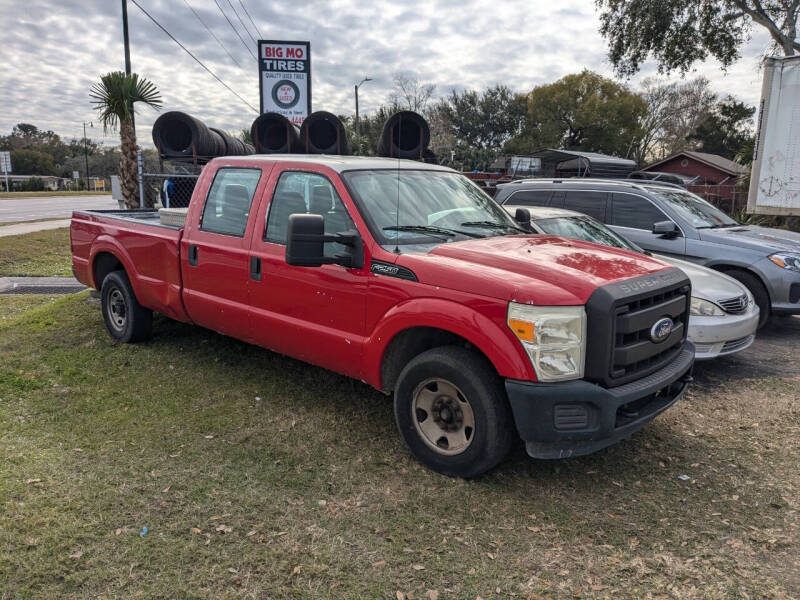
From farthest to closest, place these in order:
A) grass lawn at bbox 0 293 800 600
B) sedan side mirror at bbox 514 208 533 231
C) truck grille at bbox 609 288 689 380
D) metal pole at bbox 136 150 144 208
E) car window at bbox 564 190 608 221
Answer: metal pole at bbox 136 150 144 208
car window at bbox 564 190 608 221
sedan side mirror at bbox 514 208 533 231
truck grille at bbox 609 288 689 380
grass lawn at bbox 0 293 800 600

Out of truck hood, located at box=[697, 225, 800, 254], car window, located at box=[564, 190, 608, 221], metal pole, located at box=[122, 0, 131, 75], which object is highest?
metal pole, located at box=[122, 0, 131, 75]

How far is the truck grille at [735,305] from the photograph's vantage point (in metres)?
5.52

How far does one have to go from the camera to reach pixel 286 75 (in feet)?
51.1

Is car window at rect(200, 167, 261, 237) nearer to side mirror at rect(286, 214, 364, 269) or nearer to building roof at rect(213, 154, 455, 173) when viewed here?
building roof at rect(213, 154, 455, 173)

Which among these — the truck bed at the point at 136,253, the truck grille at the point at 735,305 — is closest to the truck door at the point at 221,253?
the truck bed at the point at 136,253

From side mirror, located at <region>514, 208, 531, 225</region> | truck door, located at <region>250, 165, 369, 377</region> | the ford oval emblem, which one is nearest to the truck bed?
truck door, located at <region>250, 165, 369, 377</region>

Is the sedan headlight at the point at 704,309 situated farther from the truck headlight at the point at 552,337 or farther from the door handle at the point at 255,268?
the door handle at the point at 255,268

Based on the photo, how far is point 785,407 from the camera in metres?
4.90

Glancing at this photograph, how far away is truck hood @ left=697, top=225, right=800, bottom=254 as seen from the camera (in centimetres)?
720

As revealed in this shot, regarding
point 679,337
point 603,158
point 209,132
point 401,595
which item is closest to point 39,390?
point 401,595

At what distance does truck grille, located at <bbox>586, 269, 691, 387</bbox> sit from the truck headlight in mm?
65

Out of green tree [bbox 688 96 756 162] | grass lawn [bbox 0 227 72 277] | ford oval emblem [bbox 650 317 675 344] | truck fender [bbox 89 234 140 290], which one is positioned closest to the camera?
ford oval emblem [bbox 650 317 675 344]

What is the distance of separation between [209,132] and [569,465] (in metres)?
8.02

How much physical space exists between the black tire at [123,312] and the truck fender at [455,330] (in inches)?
126
